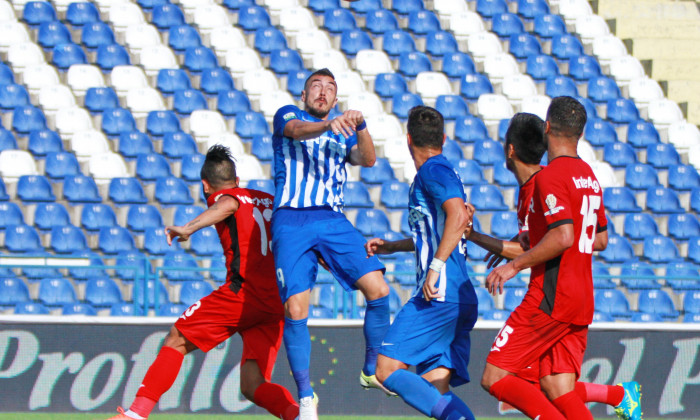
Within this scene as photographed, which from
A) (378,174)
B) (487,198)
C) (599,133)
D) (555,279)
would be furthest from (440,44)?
(555,279)

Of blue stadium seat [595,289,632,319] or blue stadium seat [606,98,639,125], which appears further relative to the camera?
blue stadium seat [606,98,639,125]

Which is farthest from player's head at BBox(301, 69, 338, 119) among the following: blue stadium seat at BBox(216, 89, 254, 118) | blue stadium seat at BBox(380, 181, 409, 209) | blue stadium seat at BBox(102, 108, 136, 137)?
blue stadium seat at BBox(216, 89, 254, 118)

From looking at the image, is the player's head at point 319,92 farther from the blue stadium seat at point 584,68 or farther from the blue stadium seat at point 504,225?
the blue stadium seat at point 584,68

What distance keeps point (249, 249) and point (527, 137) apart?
6.00ft

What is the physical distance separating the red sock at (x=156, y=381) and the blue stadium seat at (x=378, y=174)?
6842 mm

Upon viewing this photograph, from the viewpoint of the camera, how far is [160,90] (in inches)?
515

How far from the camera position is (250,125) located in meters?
12.7

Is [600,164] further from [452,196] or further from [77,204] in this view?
[452,196]

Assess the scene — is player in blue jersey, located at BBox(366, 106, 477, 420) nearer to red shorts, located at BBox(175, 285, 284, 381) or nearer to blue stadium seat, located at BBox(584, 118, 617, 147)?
red shorts, located at BBox(175, 285, 284, 381)

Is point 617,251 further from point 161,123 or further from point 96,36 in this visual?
point 96,36

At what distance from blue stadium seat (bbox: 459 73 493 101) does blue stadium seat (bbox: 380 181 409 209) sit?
8.96 feet

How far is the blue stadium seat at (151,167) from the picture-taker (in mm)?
11656

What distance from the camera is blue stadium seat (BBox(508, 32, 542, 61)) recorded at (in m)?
15.0

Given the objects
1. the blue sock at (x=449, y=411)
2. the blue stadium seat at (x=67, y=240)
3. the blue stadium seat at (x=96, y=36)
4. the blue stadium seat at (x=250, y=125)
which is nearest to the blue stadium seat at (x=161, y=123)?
the blue stadium seat at (x=250, y=125)
